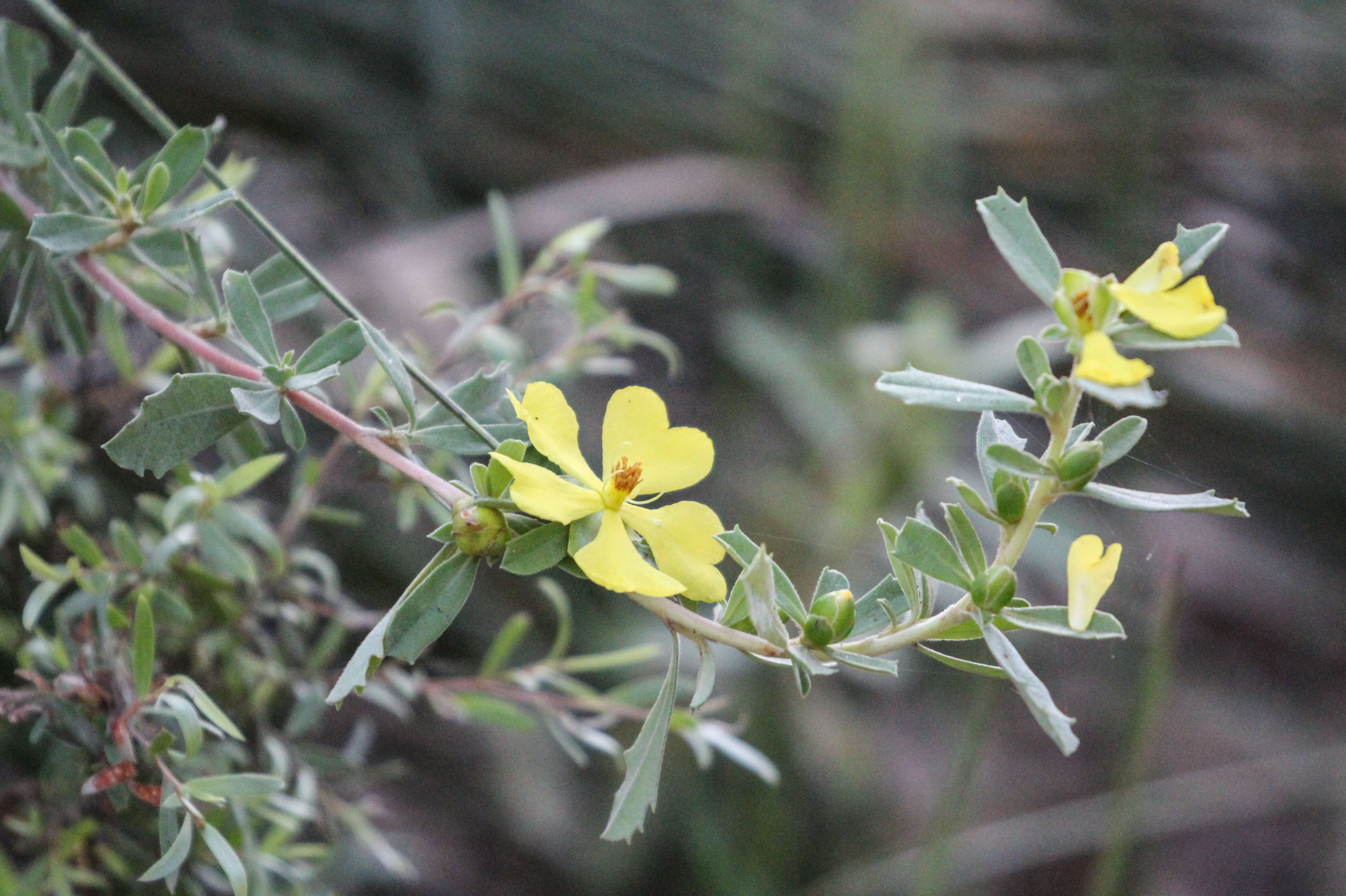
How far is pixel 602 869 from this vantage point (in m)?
1.04

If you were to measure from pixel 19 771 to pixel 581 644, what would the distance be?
632mm

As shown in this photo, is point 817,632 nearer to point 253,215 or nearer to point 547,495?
point 547,495

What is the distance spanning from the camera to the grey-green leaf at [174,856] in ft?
0.91

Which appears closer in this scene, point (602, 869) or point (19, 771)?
point (19, 771)

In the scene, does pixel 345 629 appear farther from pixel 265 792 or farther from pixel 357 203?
pixel 357 203

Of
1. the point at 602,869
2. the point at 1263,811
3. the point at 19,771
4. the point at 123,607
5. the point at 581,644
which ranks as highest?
the point at 123,607

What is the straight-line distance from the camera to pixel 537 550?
254 mm

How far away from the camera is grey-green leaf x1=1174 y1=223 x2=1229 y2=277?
0.27 m

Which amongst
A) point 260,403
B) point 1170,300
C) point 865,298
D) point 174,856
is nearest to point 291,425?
point 260,403

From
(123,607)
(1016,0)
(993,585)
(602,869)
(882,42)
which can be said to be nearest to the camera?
(993,585)

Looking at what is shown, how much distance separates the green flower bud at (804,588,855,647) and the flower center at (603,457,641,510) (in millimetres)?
58

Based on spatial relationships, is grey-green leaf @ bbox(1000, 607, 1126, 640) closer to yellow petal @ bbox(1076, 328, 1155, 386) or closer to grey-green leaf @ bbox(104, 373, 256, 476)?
yellow petal @ bbox(1076, 328, 1155, 386)

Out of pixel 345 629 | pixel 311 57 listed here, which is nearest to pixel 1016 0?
pixel 311 57

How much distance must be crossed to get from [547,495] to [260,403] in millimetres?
80
